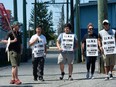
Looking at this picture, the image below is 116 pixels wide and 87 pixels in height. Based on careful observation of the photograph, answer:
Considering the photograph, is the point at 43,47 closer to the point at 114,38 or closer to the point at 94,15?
the point at 114,38

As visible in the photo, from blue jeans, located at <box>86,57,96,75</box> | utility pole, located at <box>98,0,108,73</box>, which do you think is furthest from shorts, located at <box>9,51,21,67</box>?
utility pole, located at <box>98,0,108,73</box>

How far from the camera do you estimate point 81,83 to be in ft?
44.9

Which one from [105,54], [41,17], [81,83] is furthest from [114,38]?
[41,17]

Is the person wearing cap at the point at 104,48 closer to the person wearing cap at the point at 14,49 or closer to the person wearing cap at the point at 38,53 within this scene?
the person wearing cap at the point at 38,53

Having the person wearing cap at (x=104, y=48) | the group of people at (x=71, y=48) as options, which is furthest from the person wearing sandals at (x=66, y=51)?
the person wearing cap at (x=104, y=48)

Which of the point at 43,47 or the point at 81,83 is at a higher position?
the point at 43,47

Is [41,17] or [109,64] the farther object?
[41,17]

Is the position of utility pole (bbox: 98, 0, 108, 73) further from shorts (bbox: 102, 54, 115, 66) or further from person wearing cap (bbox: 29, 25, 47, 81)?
person wearing cap (bbox: 29, 25, 47, 81)

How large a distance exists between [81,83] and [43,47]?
86.9 inches

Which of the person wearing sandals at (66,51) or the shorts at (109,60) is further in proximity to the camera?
the person wearing sandals at (66,51)

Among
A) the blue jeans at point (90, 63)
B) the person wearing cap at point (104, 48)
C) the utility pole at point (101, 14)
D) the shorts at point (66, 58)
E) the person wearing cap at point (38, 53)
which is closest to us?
the person wearing cap at point (104, 48)

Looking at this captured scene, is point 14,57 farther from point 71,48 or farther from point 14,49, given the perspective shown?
point 71,48

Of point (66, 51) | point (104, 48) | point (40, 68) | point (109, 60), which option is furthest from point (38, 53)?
point (109, 60)

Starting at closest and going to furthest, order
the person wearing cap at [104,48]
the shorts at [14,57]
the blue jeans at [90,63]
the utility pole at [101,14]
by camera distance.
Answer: the shorts at [14,57] → the person wearing cap at [104,48] → the blue jeans at [90,63] → the utility pole at [101,14]
